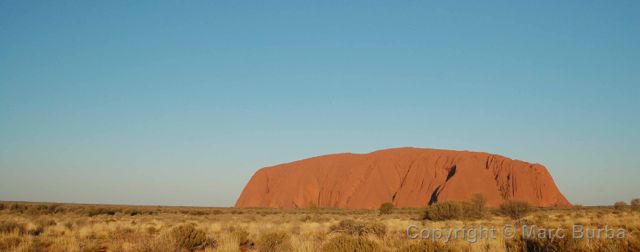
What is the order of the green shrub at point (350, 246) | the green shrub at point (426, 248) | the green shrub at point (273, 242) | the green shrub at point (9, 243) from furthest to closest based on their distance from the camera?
the green shrub at point (273, 242)
the green shrub at point (9, 243)
the green shrub at point (350, 246)
the green shrub at point (426, 248)

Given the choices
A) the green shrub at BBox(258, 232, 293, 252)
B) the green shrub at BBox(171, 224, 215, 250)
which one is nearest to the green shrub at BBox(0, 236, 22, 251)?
the green shrub at BBox(171, 224, 215, 250)

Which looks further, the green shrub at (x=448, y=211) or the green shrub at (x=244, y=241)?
the green shrub at (x=448, y=211)

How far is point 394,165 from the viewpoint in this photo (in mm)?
90125

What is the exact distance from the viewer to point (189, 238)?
11383mm

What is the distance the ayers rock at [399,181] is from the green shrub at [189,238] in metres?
62.0

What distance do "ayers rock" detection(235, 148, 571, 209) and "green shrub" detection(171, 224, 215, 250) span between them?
6204cm

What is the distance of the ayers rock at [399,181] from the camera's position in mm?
74188

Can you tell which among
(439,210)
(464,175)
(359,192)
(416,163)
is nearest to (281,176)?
(359,192)

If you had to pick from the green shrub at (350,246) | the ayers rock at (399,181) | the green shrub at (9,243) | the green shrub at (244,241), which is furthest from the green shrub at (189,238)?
the ayers rock at (399,181)

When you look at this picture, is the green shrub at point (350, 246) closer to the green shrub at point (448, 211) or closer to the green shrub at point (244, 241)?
the green shrub at point (244, 241)

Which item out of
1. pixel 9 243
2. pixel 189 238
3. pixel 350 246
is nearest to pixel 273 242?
pixel 189 238

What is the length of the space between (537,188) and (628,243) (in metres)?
78.4

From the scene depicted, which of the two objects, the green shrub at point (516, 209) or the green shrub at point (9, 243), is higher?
the green shrub at point (9, 243)

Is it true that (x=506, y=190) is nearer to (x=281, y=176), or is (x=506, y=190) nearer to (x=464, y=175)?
(x=464, y=175)
